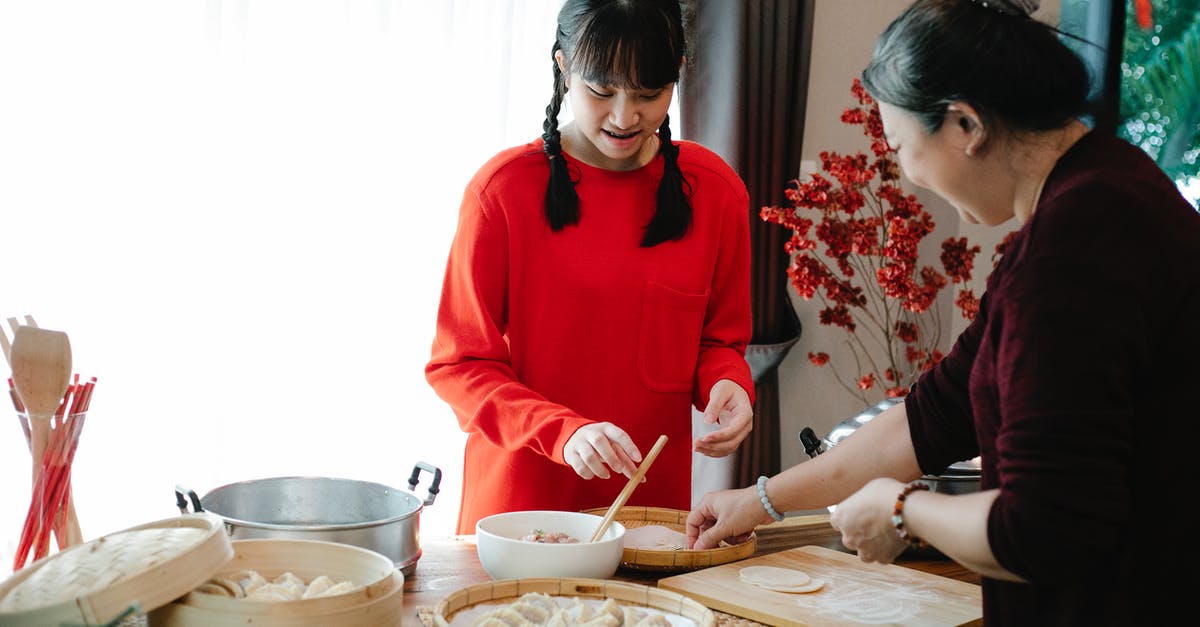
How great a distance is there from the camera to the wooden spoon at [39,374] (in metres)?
1.24

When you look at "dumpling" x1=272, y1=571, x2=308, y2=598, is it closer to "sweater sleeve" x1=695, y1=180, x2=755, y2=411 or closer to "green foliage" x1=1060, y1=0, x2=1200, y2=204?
"sweater sleeve" x1=695, y1=180, x2=755, y2=411

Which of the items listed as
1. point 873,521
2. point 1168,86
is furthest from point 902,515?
point 1168,86

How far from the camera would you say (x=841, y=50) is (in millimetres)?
3871

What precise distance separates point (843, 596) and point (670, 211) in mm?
797

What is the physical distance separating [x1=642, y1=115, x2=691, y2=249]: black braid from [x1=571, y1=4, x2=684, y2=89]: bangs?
20cm

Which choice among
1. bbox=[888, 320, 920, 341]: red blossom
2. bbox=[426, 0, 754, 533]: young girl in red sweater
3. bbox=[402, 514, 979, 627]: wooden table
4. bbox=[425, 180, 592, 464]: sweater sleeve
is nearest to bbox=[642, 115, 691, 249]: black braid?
bbox=[426, 0, 754, 533]: young girl in red sweater

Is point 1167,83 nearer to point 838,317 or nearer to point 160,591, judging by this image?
point 838,317

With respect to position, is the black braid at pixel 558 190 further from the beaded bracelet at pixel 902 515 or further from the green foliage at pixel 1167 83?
the green foliage at pixel 1167 83

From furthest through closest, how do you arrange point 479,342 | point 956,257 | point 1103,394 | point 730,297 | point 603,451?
point 956,257 < point 730,297 < point 479,342 < point 603,451 < point 1103,394

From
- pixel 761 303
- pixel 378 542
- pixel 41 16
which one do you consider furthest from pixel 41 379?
pixel 761 303

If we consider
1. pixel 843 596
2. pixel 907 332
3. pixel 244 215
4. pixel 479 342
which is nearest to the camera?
pixel 843 596

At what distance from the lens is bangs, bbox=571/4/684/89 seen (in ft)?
5.88

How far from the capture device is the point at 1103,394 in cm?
100

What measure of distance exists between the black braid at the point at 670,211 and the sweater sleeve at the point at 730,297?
110 millimetres
